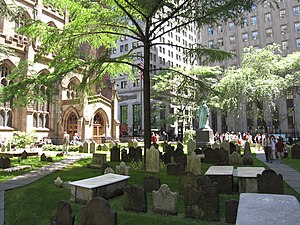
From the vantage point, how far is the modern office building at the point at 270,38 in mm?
46438

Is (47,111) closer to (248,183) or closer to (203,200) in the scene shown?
(248,183)

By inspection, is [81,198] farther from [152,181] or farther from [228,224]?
[228,224]

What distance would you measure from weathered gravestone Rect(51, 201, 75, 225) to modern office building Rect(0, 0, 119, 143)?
19533 millimetres

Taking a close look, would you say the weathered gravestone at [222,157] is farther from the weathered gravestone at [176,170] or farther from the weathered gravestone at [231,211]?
the weathered gravestone at [231,211]

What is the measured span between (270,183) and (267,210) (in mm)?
3166

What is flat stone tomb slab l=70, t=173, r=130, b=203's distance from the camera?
588 centimetres

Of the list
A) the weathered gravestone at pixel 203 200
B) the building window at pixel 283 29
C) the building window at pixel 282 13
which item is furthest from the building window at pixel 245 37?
the weathered gravestone at pixel 203 200

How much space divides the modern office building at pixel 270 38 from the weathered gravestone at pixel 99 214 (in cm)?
4293

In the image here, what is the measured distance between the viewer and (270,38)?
50.7 m

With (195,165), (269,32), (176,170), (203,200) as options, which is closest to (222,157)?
(195,165)

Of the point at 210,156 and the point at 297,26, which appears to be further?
the point at 297,26

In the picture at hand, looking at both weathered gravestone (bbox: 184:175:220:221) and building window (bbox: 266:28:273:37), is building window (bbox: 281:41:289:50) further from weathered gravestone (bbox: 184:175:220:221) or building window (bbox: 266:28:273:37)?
weathered gravestone (bbox: 184:175:220:221)

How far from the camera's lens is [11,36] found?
25859 mm

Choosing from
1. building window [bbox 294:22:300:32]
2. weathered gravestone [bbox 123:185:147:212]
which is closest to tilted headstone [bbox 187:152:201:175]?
weathered gravestone [bbox 123:185:147:212]
